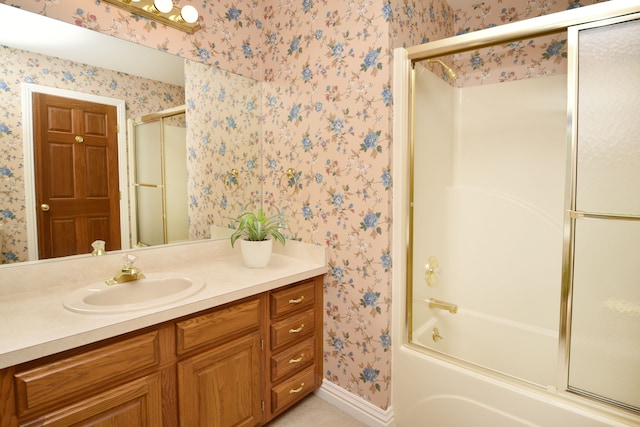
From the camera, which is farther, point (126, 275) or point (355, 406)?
point (355, 406)

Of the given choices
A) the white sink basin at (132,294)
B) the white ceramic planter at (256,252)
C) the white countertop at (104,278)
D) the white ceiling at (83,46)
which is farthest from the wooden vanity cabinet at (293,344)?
the white ceiling at (83,46)

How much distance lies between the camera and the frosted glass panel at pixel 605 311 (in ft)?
4.23

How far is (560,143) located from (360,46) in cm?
131

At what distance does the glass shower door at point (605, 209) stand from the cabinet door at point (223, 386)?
1.31m

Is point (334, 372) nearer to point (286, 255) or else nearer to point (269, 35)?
point (286, 255)

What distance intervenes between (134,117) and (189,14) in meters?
0.58

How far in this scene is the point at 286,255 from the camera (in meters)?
2.14

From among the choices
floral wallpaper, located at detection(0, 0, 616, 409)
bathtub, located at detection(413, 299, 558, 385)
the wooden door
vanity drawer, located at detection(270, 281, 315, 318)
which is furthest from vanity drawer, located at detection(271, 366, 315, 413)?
the wooden door

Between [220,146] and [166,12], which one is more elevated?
[166,12]

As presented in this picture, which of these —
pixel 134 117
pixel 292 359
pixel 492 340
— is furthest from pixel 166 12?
pixel 492 340

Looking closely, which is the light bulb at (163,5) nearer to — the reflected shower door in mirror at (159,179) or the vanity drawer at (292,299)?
the reflected shower door in mirror at (159,179)

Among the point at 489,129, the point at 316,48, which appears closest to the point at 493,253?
the point at 489,129

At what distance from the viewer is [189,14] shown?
1705 millimetres

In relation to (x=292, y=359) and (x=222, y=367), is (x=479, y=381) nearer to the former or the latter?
(x=292, y=359)
